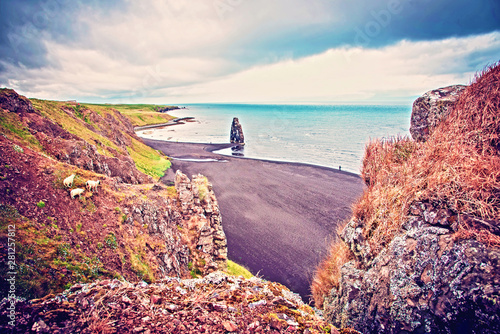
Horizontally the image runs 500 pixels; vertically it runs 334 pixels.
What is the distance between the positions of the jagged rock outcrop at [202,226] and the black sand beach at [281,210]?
16.0 ft

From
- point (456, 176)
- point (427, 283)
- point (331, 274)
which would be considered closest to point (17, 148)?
point (331, 274)

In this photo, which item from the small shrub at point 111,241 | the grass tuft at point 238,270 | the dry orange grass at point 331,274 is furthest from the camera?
the grass tuft at point 238,270

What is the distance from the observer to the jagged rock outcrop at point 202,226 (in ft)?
44.8

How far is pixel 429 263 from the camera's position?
18.7ft

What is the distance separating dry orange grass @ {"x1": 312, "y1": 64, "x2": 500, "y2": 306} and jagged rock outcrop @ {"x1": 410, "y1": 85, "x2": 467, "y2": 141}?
76 cm

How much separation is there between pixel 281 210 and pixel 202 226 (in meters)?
16.0

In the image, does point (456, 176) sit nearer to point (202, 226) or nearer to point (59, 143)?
point (202, 226)

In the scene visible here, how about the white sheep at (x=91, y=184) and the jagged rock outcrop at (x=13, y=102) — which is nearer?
the white sheep at (x=91, y=184)

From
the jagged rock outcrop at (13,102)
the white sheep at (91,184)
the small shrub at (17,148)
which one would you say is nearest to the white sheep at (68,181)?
the white sheep at (91,184)

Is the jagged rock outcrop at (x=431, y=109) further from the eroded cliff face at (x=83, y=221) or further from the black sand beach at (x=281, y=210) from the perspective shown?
the eroded cliff face at (x=83, y=221)

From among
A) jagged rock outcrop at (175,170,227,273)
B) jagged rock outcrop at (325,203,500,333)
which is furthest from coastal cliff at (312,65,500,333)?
jagged rock outcrop at (175,170,227,273)

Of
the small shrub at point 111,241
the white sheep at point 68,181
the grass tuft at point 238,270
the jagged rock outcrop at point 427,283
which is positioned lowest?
the grass tuft at point 238,270

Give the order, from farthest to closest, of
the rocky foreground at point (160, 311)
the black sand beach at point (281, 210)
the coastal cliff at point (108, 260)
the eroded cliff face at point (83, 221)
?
the black sand beach at point (281, 210), the eroded cliff face at point (83, 221), the coastal cliff at point (108, 260), the rocky foreground at point (160, 311)

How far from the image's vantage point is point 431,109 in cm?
954
